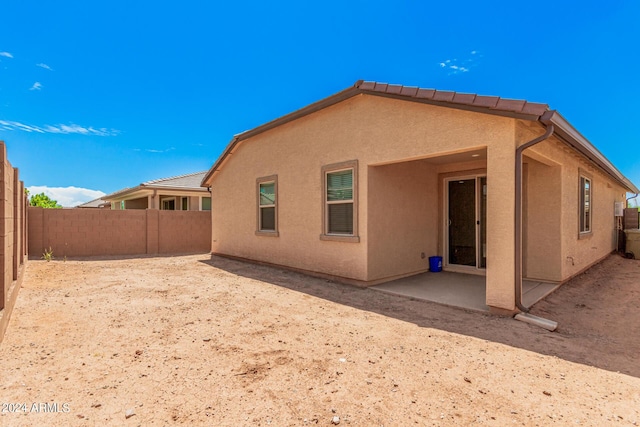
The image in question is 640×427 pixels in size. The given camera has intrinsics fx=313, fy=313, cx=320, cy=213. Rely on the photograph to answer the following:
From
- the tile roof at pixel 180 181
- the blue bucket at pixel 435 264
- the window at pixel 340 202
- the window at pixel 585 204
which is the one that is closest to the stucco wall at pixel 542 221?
the blue bucket at pixel 435 264

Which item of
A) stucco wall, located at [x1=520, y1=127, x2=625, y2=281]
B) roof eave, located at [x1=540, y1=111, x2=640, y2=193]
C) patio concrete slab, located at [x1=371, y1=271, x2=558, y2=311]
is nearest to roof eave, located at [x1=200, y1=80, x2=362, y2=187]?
roof eave, located at [x1=540, y1=111, x2=640, y2=193]

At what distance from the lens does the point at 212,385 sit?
2793 mm

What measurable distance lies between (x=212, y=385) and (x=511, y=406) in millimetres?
2511

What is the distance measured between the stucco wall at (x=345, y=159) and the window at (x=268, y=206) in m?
0.23

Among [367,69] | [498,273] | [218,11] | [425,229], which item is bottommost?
[498,273]

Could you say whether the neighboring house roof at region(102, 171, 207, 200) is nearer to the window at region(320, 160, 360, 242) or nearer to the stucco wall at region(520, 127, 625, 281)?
the window at region(320, 160, 360, 242)

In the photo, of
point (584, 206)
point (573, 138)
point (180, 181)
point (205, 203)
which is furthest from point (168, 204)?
point (584, 206)

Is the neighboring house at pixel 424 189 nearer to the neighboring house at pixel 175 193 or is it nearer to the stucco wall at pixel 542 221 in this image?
the stucco wall at pixel 542 221

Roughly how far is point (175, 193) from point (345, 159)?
1196 cm

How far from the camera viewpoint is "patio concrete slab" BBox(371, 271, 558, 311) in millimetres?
5587

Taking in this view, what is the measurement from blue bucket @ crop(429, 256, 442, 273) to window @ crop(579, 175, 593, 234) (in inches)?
151

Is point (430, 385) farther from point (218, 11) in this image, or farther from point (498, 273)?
point (218, 11)

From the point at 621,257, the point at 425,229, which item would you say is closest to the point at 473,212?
the point at 425,229

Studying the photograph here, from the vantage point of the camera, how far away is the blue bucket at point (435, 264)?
26.9ft
